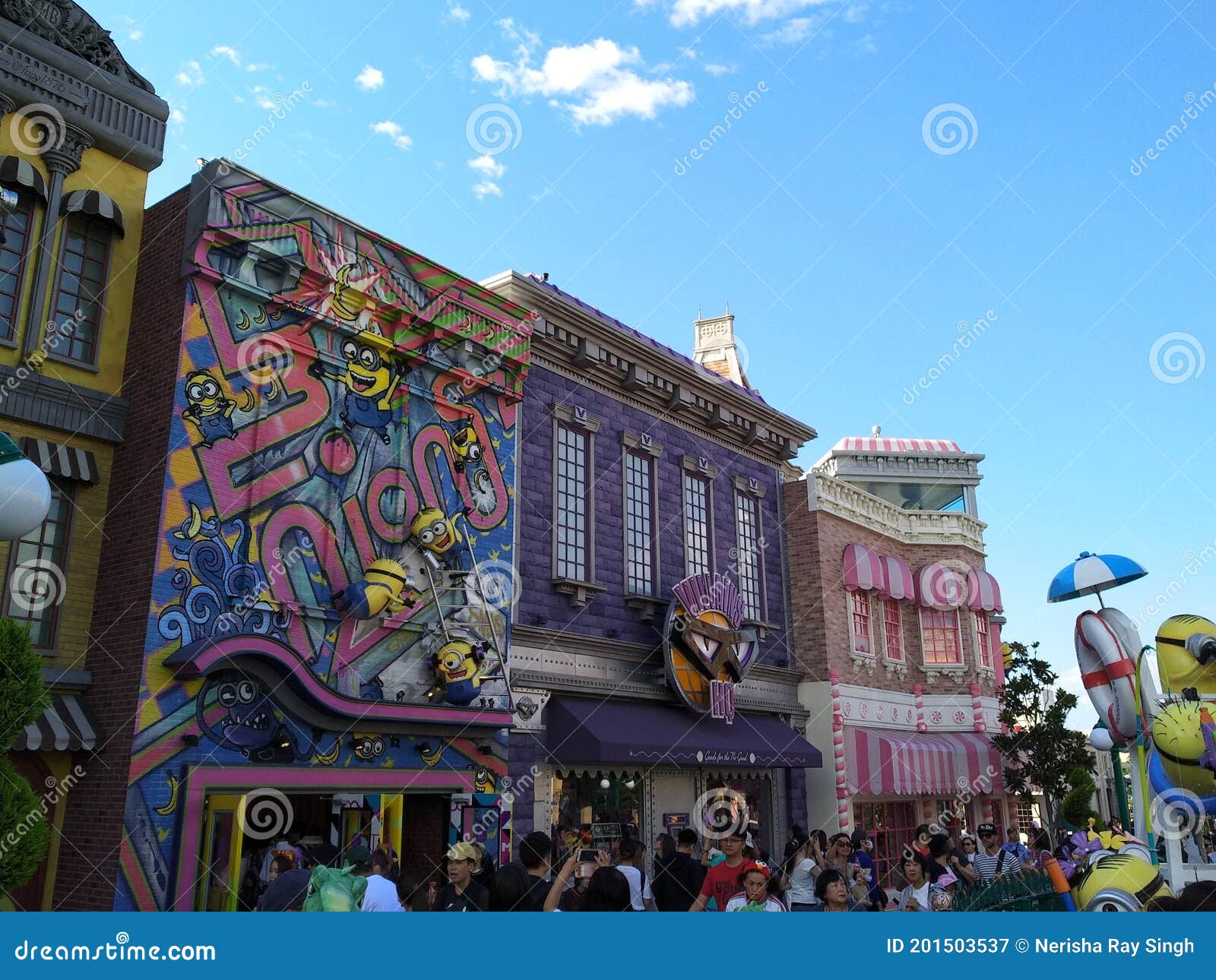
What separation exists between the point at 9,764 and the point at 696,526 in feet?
47.2

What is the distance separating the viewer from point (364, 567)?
13953 mm

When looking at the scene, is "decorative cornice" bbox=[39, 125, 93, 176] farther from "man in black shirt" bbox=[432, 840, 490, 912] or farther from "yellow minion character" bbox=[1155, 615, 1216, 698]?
"yellow minion character" bbox=[1155, 615, 1216, 698]

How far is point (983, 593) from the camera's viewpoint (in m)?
28.2

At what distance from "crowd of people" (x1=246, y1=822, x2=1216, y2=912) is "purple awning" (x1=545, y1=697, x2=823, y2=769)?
10.1 feet

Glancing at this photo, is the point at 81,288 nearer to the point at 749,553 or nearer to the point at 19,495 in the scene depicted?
the point at 19,495

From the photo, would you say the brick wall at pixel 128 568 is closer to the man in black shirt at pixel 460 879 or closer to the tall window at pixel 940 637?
the man in black shirt at pixel 460 879

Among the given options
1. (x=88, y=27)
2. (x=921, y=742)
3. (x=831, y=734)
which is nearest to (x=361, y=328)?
(x=88, y=27)

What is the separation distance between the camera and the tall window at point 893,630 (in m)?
26.5

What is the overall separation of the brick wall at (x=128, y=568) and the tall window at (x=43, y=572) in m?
0.45

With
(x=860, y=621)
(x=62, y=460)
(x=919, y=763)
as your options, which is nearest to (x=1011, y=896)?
(x=62, y=460)

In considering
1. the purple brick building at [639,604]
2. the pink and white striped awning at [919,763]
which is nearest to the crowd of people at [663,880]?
the purple brick building at [639,604]

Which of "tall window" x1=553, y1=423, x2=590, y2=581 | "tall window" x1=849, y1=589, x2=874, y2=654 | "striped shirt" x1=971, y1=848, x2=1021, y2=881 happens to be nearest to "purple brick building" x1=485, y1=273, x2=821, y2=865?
"tall window" x1=553, y1=423, x2=590, y2=581

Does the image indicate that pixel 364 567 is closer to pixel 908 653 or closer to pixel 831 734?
pixel 831 734

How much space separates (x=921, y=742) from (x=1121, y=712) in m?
12.8
